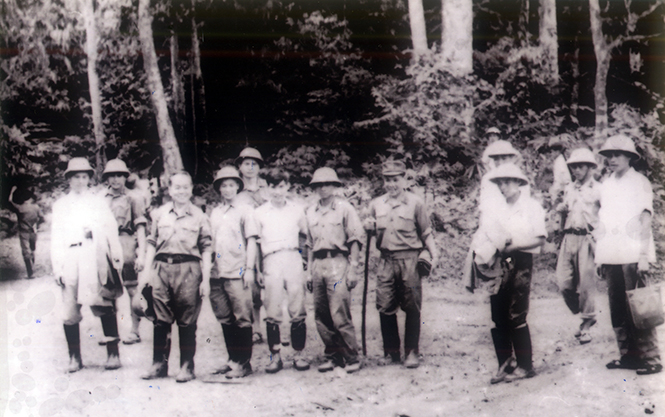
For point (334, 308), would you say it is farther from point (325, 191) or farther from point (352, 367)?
point (325, 191)

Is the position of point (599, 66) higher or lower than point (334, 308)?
higher

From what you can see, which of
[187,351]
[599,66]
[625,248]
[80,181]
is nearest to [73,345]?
[187,351]

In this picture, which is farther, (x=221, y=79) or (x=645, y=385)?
(x=221, y=79)

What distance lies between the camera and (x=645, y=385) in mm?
4762

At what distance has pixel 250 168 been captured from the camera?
513 centimetres

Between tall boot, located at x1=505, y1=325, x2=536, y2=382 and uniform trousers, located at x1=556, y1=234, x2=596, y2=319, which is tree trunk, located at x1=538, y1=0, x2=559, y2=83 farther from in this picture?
tall boot, located at x1=505, y1=325, x2=536, y2=382

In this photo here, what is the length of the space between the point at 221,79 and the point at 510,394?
3.80 metres

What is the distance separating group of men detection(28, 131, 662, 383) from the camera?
4.83 meters

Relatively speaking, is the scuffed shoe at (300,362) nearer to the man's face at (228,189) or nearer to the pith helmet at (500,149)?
the man's face at (228,189)

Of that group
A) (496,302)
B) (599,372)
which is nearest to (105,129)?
(496,302)

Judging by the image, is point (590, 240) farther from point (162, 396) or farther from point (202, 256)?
point (162, 396)

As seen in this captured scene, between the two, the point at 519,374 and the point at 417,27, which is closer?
the point at 519,374

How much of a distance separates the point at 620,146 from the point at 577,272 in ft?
3.78

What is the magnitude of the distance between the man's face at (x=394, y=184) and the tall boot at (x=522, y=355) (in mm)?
1553
